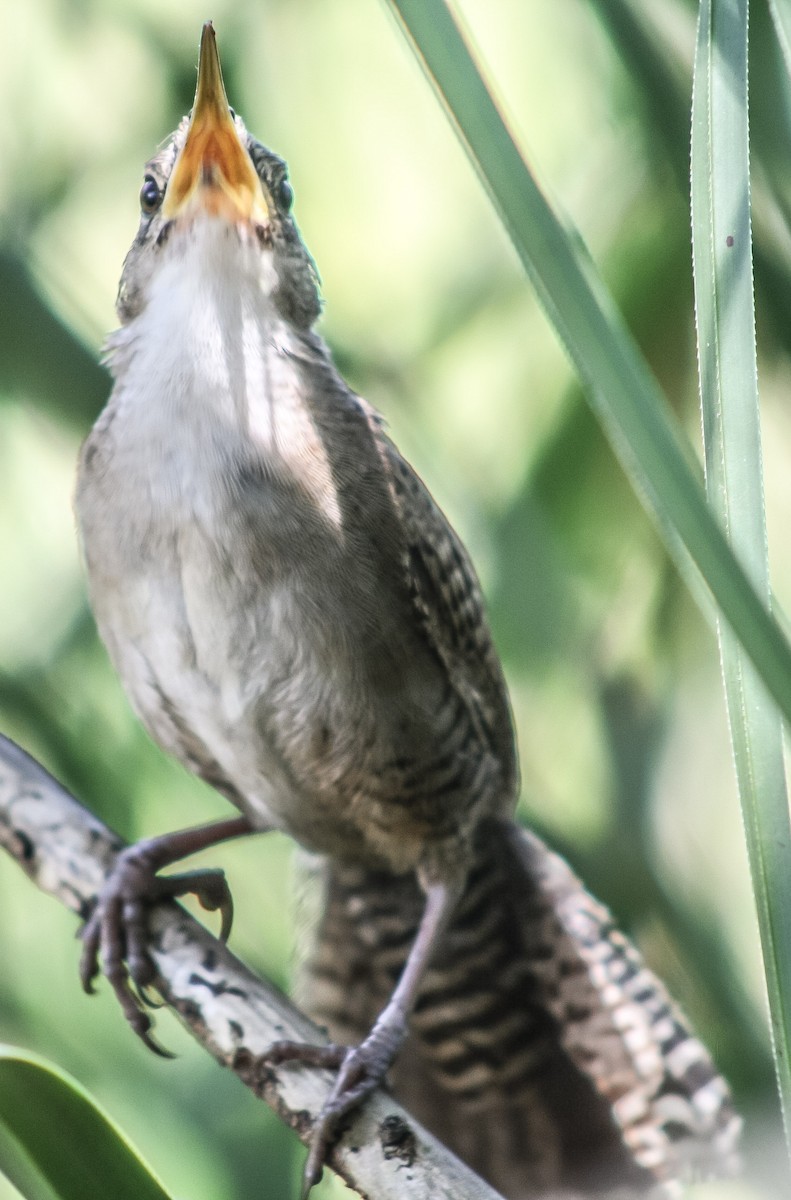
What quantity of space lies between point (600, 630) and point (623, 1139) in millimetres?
752

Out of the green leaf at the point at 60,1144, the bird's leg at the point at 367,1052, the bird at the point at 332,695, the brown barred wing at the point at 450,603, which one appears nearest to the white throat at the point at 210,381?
the bird at the point at 332,695

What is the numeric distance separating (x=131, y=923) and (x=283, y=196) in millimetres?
877

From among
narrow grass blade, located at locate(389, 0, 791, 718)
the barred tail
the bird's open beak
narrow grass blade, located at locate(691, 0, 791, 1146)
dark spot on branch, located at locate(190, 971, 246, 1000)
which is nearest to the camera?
narrow grass blade, located at locate(389, 0, 791, 718)

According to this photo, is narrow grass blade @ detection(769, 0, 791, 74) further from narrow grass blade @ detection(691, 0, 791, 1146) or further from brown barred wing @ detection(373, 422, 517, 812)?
brown barred wing @ detection(373, 422, 517, 812)

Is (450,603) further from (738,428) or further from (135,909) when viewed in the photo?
(738,428)

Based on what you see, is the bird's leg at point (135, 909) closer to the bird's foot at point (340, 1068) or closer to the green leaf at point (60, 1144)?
the bird's foot at point (340, 1068)

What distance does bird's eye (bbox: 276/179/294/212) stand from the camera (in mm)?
1546

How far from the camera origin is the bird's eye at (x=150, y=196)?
154 centimetres

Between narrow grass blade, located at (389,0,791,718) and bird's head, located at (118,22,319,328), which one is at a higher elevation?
bird's head, located at (118,22,319,328)

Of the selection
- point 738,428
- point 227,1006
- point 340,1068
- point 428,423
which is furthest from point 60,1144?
point 428,423

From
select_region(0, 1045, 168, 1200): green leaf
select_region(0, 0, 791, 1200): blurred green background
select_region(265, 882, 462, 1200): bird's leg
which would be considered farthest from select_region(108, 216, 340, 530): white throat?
select_region(0, 1045, 168, 1200): green leaf

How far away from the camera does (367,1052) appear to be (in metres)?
1.45

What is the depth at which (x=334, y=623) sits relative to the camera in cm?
148

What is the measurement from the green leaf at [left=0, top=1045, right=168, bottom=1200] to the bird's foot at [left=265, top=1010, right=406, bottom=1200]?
358 millimetres
